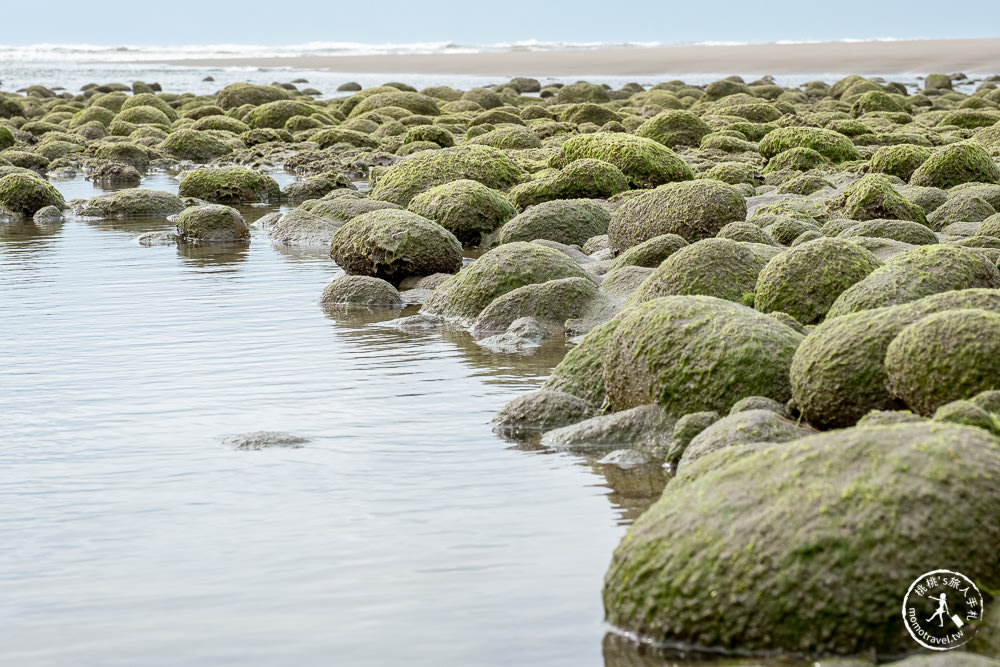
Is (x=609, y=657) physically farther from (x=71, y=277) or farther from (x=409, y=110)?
(x=409, y=110)

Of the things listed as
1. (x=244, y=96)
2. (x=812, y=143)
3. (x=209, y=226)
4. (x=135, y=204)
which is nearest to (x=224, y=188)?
(x=135, y=204)

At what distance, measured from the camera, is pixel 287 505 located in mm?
7105

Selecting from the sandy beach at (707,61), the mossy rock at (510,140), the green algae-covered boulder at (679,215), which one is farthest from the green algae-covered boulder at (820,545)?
the sandy beach at (707,61)

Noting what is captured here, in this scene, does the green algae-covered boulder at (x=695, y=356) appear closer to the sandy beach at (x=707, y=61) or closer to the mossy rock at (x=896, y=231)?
the mossy rock at (x=896, y=231)

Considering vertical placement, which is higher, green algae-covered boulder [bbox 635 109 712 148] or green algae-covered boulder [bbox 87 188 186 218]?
green algae-covered boulder [bbox 635 109 712 148]

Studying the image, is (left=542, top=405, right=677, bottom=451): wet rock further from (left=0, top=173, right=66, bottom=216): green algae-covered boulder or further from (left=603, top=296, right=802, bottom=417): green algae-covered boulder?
(left=0, top=173, right=66, bottom=216): green algae-covered boulder

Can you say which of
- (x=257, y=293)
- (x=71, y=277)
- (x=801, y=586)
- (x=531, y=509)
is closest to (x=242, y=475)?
(x=531, y=509)

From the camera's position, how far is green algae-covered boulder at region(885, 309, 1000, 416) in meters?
6.87

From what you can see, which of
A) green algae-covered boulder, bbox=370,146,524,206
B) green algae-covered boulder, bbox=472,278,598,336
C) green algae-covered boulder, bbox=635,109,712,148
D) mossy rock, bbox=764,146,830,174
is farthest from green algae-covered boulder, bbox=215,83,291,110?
green algae-covered boulder, bbox=472,278,598,336

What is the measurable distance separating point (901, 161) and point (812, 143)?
3.80 metres

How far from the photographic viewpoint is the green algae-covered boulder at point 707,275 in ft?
35.9

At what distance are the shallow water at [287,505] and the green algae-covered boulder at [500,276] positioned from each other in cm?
68

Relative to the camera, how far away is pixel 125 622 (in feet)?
18.5

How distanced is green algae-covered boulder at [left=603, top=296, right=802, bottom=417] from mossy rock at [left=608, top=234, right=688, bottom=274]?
15.2ft
